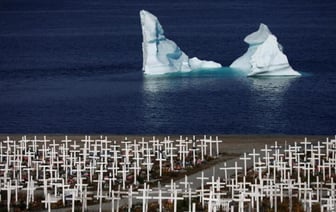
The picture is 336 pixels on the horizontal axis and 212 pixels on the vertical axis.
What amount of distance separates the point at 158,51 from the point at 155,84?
7.16 meters

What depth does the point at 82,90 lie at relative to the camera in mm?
73875

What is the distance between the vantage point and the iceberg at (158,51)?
65.7 meters

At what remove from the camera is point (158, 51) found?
67.6 m

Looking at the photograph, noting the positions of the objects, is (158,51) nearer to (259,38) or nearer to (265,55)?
(259,38)

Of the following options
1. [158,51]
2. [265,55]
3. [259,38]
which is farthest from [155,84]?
[265,55]

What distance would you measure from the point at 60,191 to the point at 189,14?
11560 cm

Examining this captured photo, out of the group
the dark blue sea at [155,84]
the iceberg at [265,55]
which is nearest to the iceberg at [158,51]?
the dark blue sea at [155,84]

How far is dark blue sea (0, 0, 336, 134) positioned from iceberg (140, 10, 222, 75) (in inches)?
39.1

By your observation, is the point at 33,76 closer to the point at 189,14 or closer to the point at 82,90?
the point at 82,90

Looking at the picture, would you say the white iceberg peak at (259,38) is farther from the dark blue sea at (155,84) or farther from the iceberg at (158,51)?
the iceberg at (158,51)

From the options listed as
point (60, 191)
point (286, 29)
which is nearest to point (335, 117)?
point (60, 191)

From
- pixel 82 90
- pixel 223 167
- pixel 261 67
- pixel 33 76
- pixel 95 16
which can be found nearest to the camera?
pixel 223 167

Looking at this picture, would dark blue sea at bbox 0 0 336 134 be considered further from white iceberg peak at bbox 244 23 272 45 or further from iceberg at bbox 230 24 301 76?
white iceberg peak at bbox 244 23 272 45

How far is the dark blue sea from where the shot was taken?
202 feet
